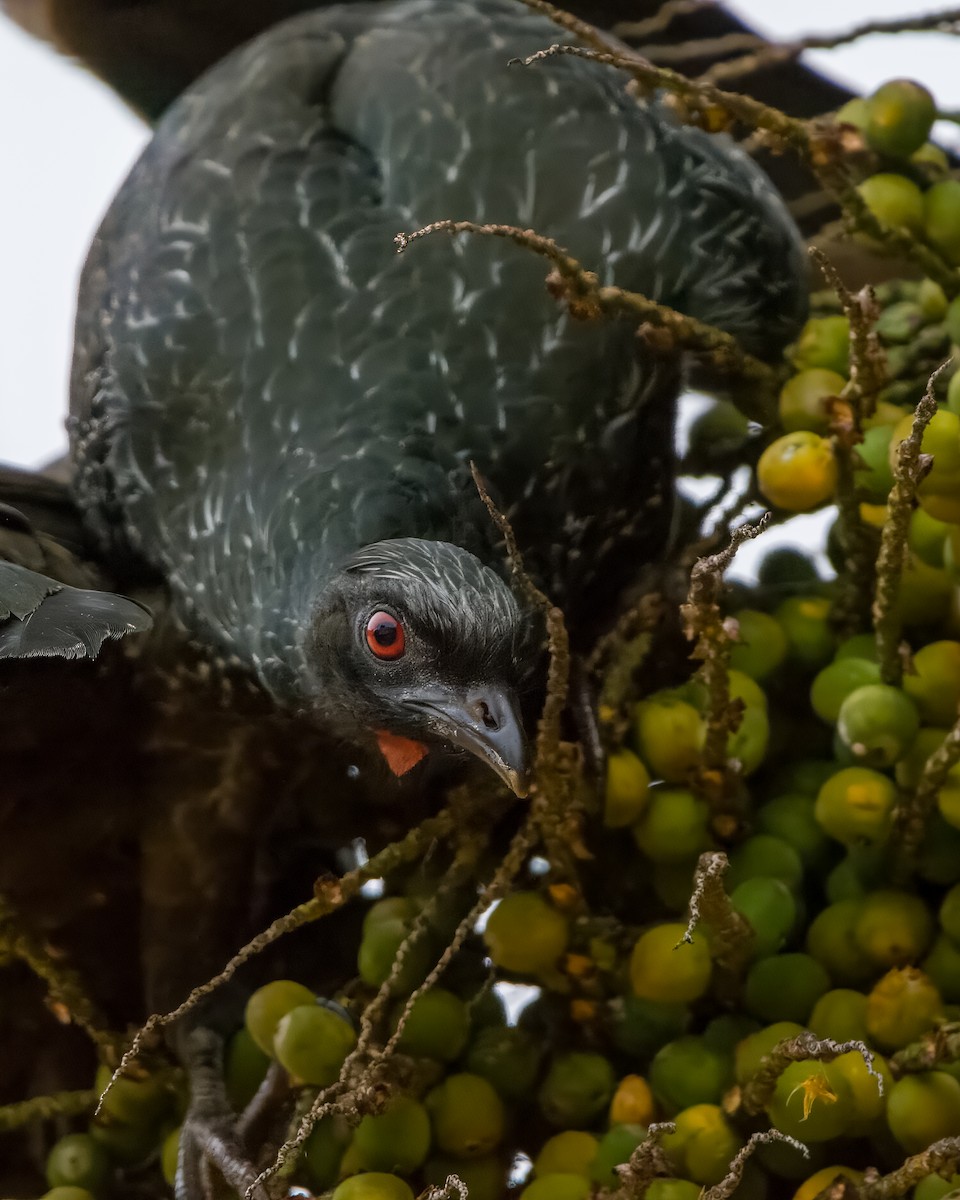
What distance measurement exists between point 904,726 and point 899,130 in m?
0.58

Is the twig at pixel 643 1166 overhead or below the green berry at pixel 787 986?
overhead

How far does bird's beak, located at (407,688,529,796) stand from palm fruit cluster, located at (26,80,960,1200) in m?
0.06

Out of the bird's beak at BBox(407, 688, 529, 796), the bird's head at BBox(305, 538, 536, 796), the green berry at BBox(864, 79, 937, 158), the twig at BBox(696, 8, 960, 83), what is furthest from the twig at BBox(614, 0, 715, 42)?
the bird's beak at BBox(407, 688, 529, 796)

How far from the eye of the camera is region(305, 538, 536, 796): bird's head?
125 cm

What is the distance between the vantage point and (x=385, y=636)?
1.31 metres

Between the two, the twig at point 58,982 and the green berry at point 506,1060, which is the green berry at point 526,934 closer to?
the green berry at point 506,1060

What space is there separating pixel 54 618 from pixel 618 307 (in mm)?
530

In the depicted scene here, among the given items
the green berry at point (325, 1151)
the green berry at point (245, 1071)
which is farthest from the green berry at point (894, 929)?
the green berry at point (245, 1071)

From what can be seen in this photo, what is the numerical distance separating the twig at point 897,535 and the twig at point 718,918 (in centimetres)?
21

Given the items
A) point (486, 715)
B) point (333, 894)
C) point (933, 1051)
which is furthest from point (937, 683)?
point (333, 894)

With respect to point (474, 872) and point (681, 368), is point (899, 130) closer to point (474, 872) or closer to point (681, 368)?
point (681, 368)

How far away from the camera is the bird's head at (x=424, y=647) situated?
4.10ft

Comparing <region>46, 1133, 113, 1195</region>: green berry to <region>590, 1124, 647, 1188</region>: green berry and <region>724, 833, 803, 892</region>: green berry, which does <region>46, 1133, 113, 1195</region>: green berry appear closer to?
<region>590, 1124, 647, 1188</region>: green berry

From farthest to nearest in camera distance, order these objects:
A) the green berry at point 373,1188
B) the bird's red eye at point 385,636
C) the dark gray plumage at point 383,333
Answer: the dark gray plumage at point 383,333, the bird's red eye at point 385,636, the green berry at point 373,1188
